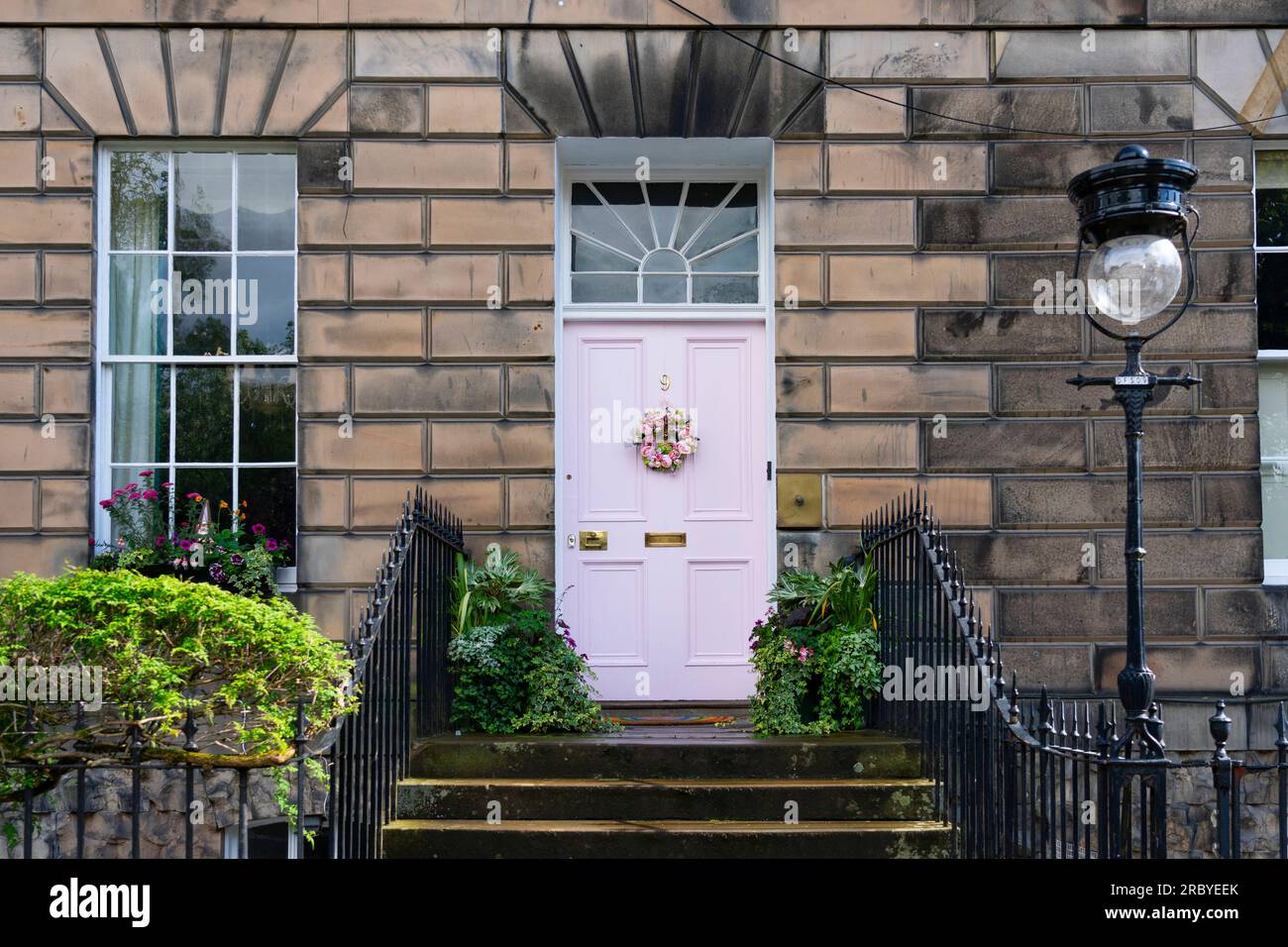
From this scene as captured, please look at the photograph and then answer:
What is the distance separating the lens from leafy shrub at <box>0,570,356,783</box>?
492cm

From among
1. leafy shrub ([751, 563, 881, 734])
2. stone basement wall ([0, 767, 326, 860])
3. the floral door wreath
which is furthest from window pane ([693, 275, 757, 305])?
stone basement wall ([0, 767, 326, 860])

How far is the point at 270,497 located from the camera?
25.6ft

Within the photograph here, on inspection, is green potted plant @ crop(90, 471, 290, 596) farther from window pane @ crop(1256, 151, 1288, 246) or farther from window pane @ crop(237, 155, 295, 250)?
window pane @ crop(1256, 151, 1288, 246)

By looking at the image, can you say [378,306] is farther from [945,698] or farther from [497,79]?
[945,698]

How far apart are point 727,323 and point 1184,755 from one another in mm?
3956

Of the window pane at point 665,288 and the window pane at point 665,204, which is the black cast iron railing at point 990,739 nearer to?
the window pane at point 665,288

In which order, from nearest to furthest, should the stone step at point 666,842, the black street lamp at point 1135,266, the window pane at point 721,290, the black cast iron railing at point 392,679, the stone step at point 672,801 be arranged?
the black street lamp at point 1135,266 < the black cast iron railing at point 392,679 < the stone step at point 666,842 < the stone step at point 672,801 < the window pane at point 721,290

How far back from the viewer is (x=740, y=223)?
829 cm

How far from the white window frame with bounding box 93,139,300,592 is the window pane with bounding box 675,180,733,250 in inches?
99.9

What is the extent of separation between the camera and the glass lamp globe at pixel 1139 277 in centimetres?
490

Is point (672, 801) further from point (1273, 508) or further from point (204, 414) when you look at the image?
point (1273, 508)

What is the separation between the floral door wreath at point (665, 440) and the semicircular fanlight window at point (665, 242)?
82 centimetres

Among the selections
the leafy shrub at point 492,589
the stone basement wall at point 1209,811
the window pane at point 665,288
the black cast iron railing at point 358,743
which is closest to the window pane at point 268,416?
the black cast iron railing at point 358,743

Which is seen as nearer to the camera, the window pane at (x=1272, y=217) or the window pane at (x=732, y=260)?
the window pane at (x=1272, y=217)
